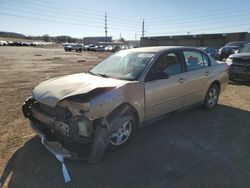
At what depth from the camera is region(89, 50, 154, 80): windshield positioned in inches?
159

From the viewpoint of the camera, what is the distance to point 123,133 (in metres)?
3.72

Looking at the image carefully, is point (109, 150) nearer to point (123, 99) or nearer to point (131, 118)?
point (131, 118)

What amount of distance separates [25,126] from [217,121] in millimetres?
4025

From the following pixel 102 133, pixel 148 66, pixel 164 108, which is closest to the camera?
pixel 102 133

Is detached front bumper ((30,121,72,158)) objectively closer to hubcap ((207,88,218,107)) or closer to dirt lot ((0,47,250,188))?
dirt lot ((0,47,250,188))

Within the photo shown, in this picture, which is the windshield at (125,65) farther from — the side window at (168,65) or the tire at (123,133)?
the tire at (123,133)

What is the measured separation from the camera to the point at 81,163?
11.0 ft

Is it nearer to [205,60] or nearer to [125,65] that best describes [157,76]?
[125,65]

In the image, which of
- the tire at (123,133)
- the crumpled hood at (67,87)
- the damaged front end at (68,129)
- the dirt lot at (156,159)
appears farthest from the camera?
the tire at (123,133)

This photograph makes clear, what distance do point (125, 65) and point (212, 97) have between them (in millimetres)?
2636

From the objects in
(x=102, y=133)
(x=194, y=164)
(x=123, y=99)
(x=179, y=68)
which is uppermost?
(x=179, y=68)

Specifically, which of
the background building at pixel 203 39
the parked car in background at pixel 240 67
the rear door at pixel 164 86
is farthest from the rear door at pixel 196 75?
the background building at pixel 203 39

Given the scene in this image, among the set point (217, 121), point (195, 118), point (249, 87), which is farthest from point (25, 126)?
point (249, 87)

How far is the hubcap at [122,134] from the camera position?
142 inches
